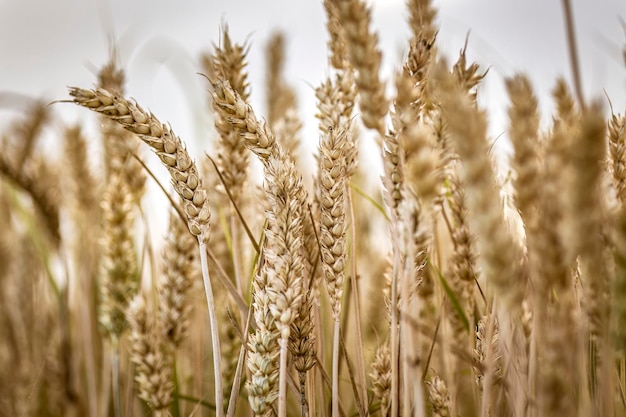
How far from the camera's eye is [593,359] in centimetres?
106

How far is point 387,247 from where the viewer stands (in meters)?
1.08

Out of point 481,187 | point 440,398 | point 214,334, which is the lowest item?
point 440,398

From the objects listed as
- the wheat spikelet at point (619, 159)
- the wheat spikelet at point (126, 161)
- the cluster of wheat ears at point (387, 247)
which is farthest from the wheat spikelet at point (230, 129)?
the wheat spikelet at point (619, 159)

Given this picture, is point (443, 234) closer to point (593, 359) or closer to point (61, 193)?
point (593, 359)

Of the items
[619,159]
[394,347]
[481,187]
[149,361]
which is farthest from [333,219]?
[149,361]

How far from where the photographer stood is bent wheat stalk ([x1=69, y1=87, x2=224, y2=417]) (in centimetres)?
79

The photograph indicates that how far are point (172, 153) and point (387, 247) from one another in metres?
0.51

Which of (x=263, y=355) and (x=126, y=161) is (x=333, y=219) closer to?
(x=263, y=355)

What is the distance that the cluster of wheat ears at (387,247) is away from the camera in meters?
0.51

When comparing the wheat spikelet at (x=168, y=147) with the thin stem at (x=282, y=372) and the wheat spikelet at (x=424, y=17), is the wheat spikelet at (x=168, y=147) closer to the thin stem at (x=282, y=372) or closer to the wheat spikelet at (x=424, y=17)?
the thin stem at (x=282, y=372)

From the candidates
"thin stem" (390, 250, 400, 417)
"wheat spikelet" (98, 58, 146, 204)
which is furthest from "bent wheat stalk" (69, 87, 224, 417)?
"wheat spikelet" (98, 58, 146, 204)

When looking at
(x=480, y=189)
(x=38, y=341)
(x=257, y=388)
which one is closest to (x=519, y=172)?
(x=480, y=189)

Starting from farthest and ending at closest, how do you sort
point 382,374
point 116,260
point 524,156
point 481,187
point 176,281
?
point 116,260, point 176,281, point 382,374, point 524,156, point 481,187

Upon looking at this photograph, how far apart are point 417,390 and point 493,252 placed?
0.89ft
